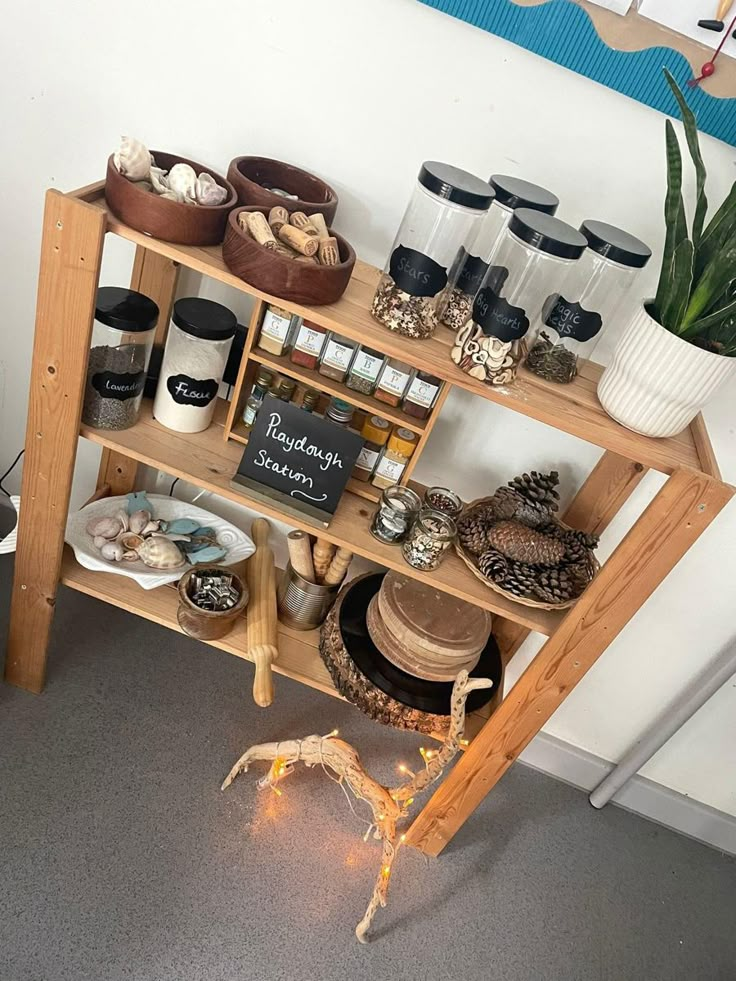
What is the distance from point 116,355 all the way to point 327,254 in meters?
0.40

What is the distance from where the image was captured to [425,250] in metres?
1.06

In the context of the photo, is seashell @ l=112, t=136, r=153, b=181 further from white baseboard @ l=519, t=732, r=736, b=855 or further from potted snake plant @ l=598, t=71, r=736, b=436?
white baseboard @ l=519, t=732, r=736, b=855

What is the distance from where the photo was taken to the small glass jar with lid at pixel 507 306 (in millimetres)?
990

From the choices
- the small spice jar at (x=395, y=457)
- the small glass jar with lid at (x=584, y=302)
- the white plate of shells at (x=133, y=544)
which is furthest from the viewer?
the white plate of shells at (x=133, y=544)

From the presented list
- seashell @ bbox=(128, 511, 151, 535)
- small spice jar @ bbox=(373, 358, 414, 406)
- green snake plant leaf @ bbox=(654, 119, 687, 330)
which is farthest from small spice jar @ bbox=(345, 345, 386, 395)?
seashell @ bbox=(128, 511, 151, 535)

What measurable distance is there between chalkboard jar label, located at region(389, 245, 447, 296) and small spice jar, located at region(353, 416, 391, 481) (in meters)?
0.29

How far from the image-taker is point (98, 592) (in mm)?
1410

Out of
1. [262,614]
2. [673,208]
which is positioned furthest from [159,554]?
[673,208]

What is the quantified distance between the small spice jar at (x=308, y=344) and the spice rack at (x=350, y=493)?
2.3 inches

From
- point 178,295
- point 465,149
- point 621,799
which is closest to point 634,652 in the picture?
point 621,799

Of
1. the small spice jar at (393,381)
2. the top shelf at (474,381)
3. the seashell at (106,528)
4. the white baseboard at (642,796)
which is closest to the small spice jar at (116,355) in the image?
the top shelf at (474,381)

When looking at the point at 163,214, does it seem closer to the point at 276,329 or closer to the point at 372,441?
the point at 276,329

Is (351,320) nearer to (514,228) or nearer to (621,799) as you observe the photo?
(514,228)

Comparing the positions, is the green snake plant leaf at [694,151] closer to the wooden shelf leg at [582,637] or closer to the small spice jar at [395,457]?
the wooden shelf leg at [582,637]
